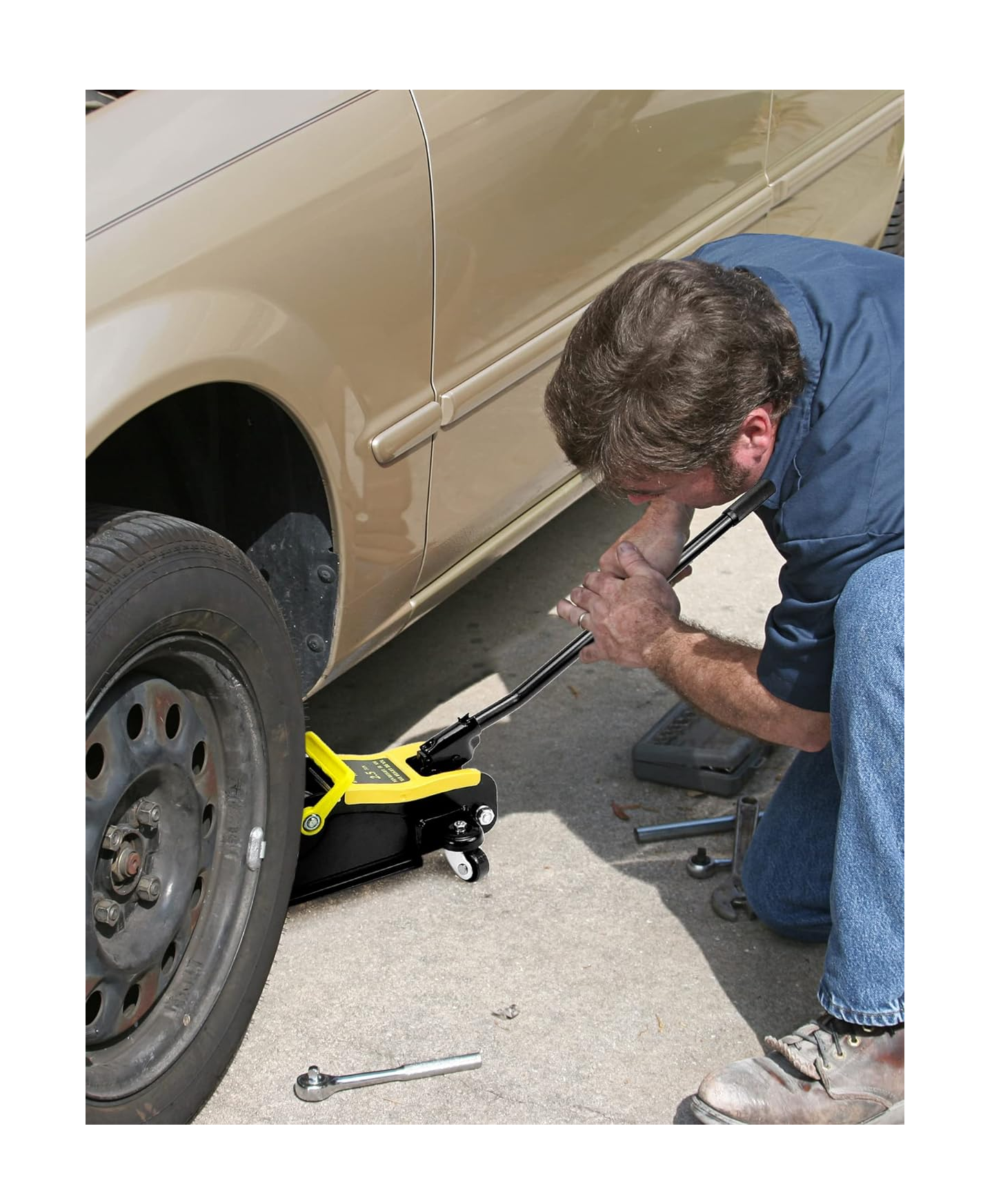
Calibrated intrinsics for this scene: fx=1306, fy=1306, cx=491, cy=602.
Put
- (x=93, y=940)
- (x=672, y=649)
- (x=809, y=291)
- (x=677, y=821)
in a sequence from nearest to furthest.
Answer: (x=93, y=940), (x=809, y=291), (x=672, y=649), (x=677, y=821)

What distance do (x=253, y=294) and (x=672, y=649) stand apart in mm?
842

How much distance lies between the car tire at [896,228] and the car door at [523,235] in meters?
1.53

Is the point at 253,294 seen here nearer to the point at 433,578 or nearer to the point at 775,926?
the point at 433,578

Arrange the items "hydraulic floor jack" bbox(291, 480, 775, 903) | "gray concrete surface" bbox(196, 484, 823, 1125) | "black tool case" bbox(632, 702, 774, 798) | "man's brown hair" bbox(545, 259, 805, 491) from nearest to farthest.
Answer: "man's brown hair" bbox(545, 259, 805, 491)
"gray concrete surface" bbox(196, 484, 823, 1125)
"hydraulic floor jack" bbox(291, 480, 775, 903)
"black tool case" bbox(632, 702, 774, 798)

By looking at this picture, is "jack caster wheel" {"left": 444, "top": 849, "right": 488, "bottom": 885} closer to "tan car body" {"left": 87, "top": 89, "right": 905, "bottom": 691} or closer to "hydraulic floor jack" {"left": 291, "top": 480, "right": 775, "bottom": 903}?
"hydraulic floor jack" {"left": 291, "top": 480, "right": 775, "bottom": 903}

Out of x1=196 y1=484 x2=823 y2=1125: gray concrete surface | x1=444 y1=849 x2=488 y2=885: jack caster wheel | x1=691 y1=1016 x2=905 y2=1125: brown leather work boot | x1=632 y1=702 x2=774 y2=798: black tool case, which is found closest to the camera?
x1=691 y1=1016 x2=905 y2=1125: brown leather work boot

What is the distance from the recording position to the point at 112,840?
176cm

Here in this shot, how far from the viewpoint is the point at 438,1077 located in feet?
6.74

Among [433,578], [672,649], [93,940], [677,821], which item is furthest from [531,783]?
[93,940]

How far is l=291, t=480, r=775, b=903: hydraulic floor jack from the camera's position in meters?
2.31

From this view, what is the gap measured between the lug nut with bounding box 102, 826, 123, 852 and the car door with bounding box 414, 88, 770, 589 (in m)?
0.80

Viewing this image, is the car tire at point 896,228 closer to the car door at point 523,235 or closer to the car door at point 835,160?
the car door at point 835,160

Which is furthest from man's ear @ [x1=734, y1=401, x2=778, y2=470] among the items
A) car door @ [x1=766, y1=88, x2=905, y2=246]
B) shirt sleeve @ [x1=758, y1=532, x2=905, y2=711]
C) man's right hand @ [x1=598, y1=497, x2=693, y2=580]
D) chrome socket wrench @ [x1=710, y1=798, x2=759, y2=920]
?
car door @ [x1=766, y1=88, x2=905, y2=246]

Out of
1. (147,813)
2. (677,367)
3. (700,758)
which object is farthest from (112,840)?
(700,758)
